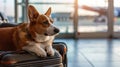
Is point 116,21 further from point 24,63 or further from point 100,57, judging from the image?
point 24,63

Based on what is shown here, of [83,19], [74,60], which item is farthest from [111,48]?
[83,19]

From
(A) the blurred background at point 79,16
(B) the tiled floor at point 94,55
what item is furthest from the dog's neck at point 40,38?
(A) the blurred background at point 79,16

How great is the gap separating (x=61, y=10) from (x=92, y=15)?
100 cm

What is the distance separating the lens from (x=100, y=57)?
5.45m

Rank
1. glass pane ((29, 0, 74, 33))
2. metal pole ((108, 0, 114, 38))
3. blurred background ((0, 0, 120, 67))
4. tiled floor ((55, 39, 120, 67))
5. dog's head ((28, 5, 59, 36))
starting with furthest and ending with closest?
metal pole ((108, 0, 114, 38)) → glass pane ((29, 0, 74, 33)) → blurred background ((0, 0, 120, 67)) → tiled floor ((55, 39, 120, 67)) → dog's head ((28, 5, 59, 36))

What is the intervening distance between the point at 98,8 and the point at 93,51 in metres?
2.91

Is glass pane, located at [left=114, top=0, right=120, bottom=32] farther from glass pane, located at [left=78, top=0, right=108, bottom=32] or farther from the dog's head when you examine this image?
the dog's head

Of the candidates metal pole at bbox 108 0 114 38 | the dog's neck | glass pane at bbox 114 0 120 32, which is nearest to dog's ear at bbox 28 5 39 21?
the dog's neck

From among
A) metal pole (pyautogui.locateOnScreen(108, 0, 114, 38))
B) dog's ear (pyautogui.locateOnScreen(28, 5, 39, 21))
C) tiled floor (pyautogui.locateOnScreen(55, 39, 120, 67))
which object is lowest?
tiled floor (pyautogui.locateOnScreen(55, 39, 120, 67))

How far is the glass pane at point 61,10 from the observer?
27.7ft

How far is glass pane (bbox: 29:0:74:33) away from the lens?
27.7ft

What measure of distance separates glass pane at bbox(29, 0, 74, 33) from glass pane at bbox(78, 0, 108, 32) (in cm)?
31

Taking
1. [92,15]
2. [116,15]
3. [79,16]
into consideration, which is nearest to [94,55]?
[79,16]

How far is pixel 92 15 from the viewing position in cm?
884
